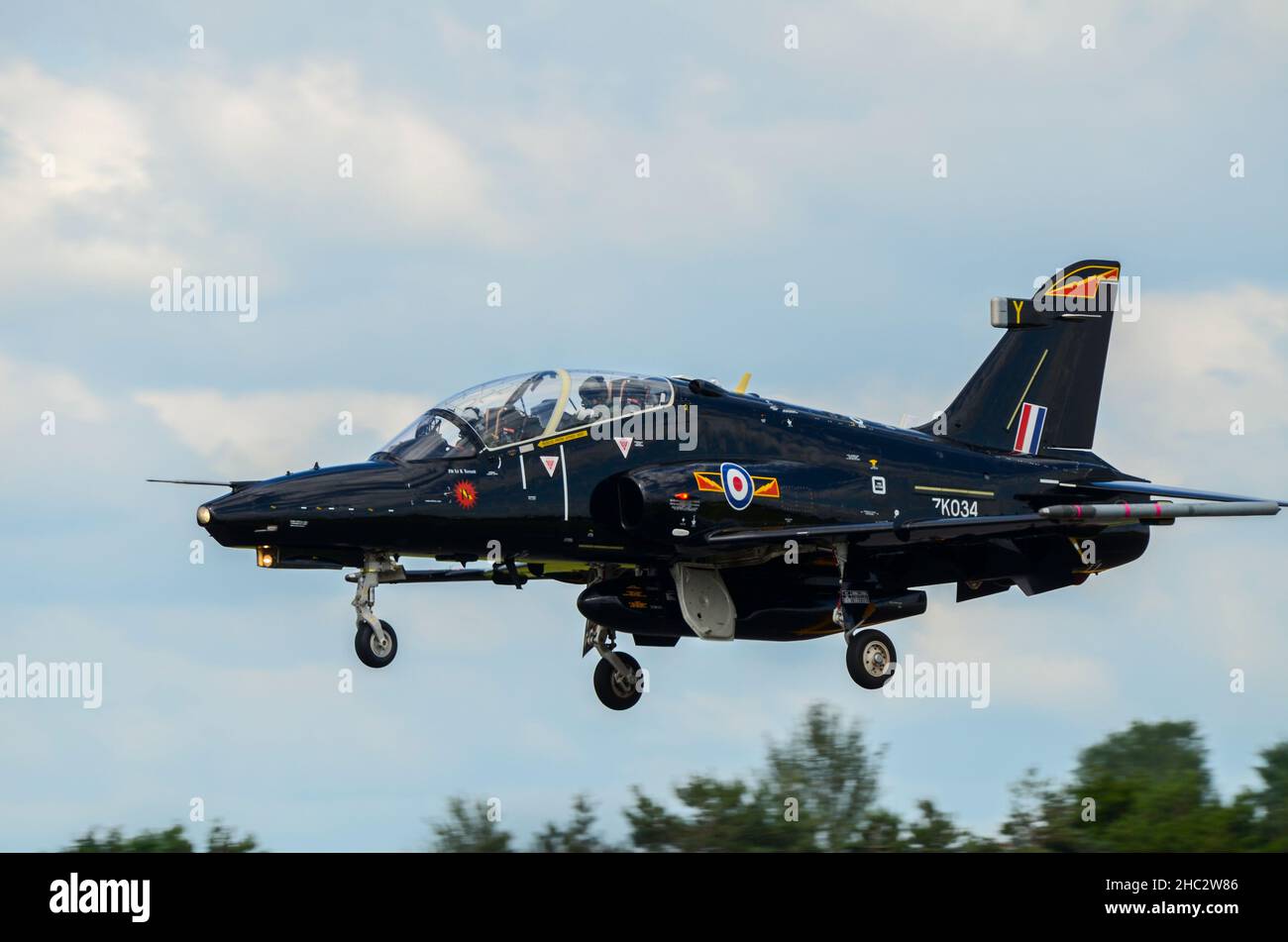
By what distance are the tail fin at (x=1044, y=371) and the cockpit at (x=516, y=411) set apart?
5.69m

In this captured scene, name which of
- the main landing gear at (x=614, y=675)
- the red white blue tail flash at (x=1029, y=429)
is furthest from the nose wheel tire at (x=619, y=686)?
the red white blue tail flash at (x=1029, y=429)

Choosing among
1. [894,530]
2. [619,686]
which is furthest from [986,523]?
[619,686]

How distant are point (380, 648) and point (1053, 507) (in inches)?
327

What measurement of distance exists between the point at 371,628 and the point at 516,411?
304cm

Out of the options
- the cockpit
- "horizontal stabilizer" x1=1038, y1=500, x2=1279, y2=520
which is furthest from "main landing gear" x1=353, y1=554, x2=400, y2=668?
"horizontal stabilizer" x1=1038, y1=500, x2=1279, y2=520

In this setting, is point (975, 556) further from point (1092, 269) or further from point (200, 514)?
point (200, 514)

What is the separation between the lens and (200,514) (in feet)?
66.3

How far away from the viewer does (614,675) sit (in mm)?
25594

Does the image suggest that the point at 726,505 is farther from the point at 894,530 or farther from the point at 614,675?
the point at 614,675

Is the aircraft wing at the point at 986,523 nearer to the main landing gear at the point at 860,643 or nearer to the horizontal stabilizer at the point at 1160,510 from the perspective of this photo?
the horizontal stabilizer at the point at 1160,510

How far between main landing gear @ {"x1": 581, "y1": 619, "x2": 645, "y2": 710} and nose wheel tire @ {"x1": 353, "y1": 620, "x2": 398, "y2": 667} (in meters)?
4.90

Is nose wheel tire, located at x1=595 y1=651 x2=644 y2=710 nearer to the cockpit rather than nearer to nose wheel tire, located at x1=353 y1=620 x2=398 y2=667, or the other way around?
the cockpit

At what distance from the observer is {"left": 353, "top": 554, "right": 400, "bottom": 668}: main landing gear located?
2077cm
